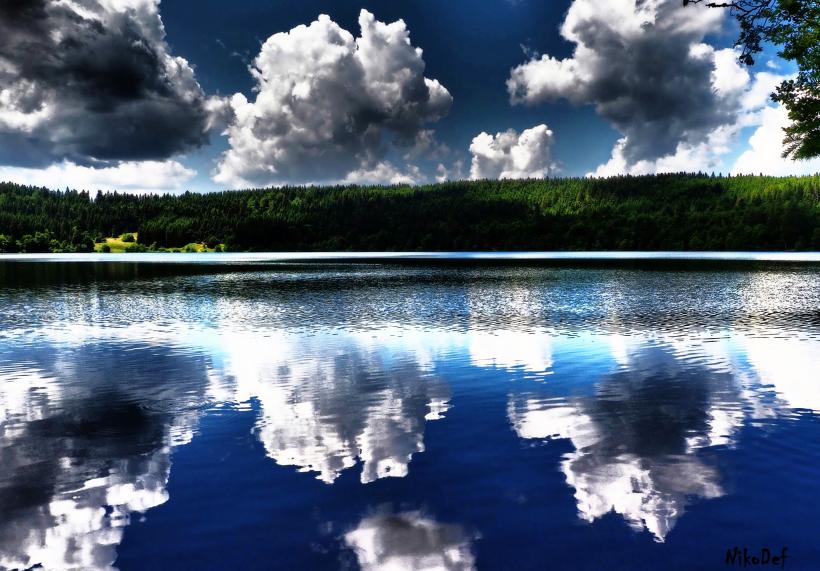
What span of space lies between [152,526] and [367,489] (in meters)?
3.83

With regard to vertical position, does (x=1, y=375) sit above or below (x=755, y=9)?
below

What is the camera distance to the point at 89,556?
9.52 metres

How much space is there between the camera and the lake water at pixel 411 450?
9.86 m

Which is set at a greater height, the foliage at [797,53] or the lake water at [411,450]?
the foliage at [797,53]

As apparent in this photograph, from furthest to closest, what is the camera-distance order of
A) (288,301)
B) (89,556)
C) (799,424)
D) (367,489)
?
(288,301)
(799,424)
(367,489)
(89,556)

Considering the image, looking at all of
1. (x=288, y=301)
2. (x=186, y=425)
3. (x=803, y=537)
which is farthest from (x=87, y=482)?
(x=288, y=301)

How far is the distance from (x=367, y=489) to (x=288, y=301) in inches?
1751

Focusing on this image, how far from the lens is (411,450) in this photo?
47.1 feet

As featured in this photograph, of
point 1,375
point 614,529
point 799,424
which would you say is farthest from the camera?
point 1,375

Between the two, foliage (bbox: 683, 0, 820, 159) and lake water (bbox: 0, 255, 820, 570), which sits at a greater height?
foliage (bbox: 683, 0, 820, 159)

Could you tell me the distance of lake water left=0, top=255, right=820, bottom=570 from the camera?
9.86m

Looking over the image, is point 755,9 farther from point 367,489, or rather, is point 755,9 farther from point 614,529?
point 367,489

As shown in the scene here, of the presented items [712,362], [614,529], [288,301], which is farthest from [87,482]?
[288,301]

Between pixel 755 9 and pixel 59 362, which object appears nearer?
pixel 755 9
